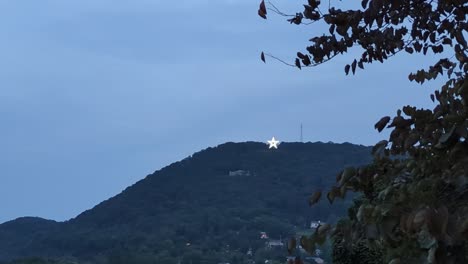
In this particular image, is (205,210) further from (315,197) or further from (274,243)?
(315,197)

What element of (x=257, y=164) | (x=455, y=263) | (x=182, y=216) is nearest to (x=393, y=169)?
(x=455, y=263)

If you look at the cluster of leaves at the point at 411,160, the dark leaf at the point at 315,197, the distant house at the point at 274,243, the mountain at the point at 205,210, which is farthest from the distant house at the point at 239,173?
the dark leaf at the point at 315,197

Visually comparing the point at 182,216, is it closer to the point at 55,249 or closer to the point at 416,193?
the point at 55,249

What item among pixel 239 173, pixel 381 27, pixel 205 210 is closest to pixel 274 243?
pixel 205 210

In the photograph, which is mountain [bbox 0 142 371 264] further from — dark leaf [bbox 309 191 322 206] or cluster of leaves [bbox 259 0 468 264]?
dark leaf [bbox 309 191 322 206]

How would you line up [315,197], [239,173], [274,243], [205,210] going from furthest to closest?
1. [239,173]
2. [205,210]
3. [274,243]
4. [315,197]

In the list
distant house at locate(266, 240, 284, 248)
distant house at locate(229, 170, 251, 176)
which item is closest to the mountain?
distant house at locate(229, 170, 251, 176)

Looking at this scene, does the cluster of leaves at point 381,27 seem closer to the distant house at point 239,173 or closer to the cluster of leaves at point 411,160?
the cluster of leaves at point 411,160
